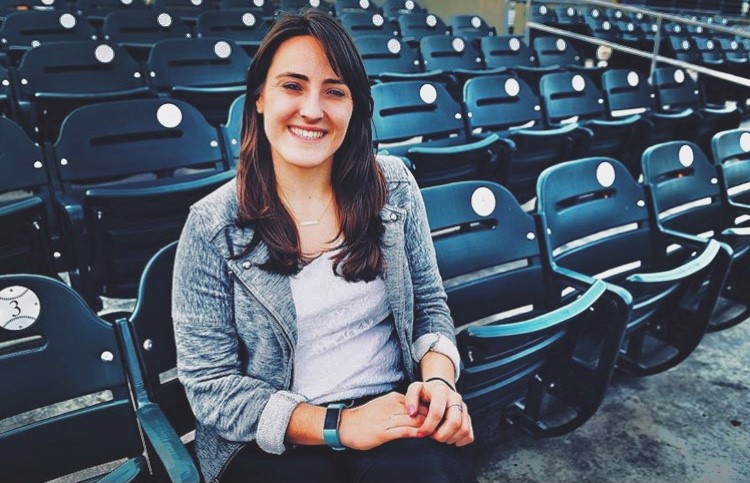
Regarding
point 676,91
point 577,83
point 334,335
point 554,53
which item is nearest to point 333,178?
point 334,335

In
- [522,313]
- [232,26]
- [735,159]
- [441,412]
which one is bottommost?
[522,313]

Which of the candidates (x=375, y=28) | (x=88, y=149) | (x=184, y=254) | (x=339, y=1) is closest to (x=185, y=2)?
(x=339, y=1)

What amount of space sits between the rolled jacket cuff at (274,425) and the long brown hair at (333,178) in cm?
26

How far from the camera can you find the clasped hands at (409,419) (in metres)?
1.08

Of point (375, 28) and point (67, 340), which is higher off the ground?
point (375, 28)

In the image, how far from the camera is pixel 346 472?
1161 millimetres

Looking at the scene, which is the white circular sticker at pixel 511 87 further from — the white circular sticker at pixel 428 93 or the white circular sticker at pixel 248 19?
the white circular sticker at pixel 248 19

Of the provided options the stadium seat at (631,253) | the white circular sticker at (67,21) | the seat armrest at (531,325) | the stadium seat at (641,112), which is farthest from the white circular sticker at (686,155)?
the white circular sticker at (67,21)

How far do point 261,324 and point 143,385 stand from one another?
10.9 inches

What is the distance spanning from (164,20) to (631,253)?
4.14m

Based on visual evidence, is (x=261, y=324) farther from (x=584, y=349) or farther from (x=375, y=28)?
(x=375, y=28)

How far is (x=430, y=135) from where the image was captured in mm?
3168

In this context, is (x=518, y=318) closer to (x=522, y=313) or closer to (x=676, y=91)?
(x=522, y=313)

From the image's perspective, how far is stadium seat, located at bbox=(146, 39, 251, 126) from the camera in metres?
3.51
